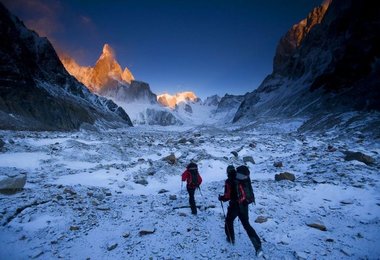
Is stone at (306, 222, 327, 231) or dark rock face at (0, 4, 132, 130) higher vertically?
dark rock face at (0, 4, 132, 130)

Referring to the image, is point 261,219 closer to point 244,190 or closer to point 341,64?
point 244,190

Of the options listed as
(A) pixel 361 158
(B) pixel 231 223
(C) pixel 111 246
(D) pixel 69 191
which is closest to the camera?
(C) pixel 111 246

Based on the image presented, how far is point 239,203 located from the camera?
6211 mm

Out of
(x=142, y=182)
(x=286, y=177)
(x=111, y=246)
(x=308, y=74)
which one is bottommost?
(x=111, y=246)

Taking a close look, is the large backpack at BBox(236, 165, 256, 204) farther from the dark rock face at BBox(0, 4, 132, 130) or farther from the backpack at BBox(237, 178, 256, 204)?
the dark rock face at BBox(0, 4, 132, 130)

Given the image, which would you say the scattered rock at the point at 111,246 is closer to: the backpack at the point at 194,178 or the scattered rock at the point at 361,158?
the backpack at the point at 194,178

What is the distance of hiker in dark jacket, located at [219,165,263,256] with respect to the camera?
6078 mm

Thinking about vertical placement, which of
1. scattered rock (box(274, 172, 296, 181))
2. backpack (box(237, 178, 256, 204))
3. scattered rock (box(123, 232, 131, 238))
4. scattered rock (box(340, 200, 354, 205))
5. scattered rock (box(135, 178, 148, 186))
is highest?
backpack (box(237, 178, 256, 204))

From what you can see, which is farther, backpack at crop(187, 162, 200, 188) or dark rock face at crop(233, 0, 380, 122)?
dark rock face at crop(233, 0, 380, 122)

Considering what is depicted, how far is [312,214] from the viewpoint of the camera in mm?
8336

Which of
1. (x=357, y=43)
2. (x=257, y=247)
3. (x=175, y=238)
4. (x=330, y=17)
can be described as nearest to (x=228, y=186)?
(x=257, y=247)

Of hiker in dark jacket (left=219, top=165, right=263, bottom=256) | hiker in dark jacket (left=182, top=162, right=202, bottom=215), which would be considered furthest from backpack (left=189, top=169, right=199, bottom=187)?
hiker in dark jacket (left=219, top=165, right=263, bottom=256)

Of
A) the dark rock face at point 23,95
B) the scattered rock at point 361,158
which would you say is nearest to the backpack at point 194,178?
the scattered rock at point 361,158

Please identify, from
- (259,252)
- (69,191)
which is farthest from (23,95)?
(259,252)
